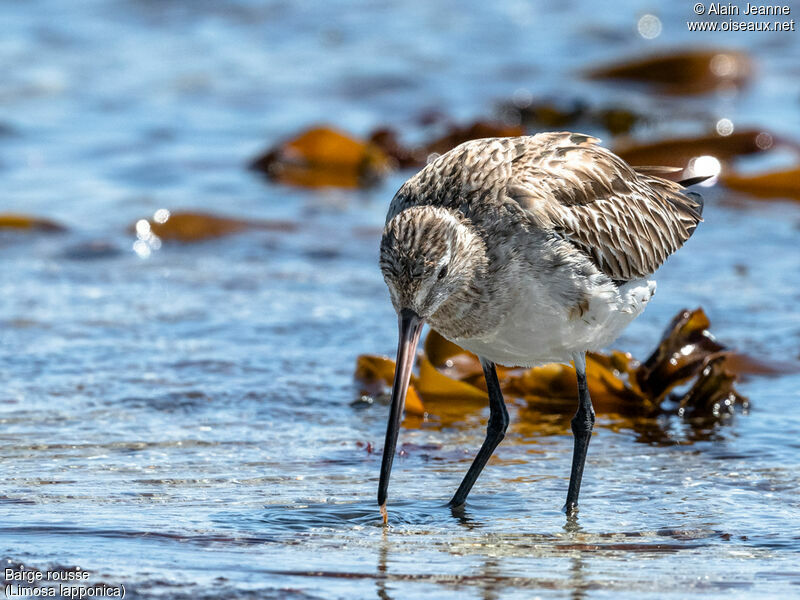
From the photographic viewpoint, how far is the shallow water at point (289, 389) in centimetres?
469

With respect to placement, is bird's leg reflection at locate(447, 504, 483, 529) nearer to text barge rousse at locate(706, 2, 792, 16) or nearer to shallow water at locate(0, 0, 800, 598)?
shallow water at locate(0, 0, 800, 598)

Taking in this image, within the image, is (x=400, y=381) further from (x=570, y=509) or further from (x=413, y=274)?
(x=570, y=509)

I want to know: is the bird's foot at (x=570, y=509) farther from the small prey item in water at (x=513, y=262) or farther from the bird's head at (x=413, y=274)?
the bird's head at (x=413, y=274)

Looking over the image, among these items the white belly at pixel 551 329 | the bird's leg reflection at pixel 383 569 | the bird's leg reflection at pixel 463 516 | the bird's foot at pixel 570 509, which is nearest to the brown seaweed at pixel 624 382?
the white belly at pixel 551 329

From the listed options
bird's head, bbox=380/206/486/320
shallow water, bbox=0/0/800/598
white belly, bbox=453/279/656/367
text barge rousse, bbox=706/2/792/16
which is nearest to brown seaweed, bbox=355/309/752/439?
shallow water, bbox=0/0/800/598

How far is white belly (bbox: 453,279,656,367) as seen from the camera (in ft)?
17.2

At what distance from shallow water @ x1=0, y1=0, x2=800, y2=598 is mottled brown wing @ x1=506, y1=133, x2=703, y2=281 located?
38.9 inches

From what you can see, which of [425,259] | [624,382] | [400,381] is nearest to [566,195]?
[425,259]

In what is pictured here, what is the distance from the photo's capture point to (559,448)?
20.6ft

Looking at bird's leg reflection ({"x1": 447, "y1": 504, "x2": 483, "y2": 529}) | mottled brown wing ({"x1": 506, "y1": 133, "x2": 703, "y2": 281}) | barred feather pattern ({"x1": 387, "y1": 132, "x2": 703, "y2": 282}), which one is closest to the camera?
bird's leg reflection ({"x1": 447, "y1": 504, "x2": 483, "y2": 529})

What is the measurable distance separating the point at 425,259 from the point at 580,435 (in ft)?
4.49

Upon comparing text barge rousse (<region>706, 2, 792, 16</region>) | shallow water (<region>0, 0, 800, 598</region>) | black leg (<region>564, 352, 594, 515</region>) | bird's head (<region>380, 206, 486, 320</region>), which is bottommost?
shallow water (<region>0, 0, 800, 598</region>)

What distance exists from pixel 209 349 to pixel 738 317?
11.2ft

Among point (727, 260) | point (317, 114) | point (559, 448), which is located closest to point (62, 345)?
point (559, 448)
